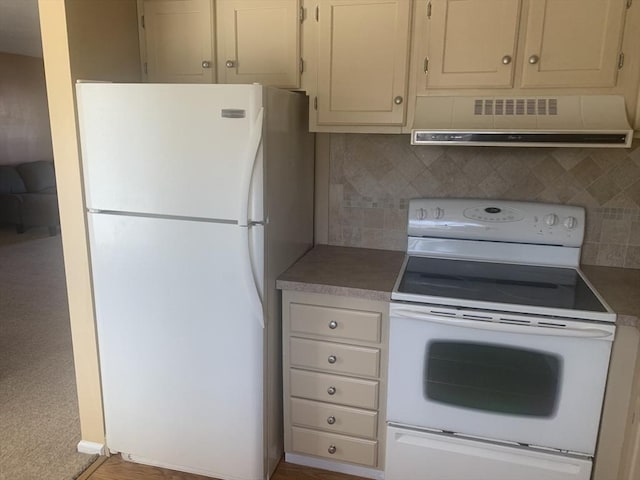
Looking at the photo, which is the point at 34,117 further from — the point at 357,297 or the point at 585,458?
the point at 585,458

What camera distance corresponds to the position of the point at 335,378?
2.10m

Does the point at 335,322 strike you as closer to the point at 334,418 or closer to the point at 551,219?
the point at 334,418

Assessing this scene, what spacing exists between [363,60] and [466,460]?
1.65 m

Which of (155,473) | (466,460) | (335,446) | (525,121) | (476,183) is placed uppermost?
(525,121)

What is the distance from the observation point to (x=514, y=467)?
1898mm

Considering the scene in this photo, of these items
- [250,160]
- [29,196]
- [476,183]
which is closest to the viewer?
[250,160]

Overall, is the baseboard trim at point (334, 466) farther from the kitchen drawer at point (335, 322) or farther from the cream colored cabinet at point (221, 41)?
the cream colored cabinet at point (221, 41)

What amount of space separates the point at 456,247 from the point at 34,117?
6927 mm

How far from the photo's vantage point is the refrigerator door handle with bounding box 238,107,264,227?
5.68 feet

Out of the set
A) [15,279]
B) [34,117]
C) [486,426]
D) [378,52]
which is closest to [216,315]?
[486,426]

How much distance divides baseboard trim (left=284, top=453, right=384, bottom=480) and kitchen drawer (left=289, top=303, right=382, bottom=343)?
2.05ft

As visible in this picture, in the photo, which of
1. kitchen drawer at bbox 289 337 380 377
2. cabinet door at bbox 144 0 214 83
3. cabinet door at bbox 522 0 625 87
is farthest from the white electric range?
cabinet door at bbox 144 0 214 83

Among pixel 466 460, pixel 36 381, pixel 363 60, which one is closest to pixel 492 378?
pixel 466 460

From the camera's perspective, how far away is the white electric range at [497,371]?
1.76 meters
